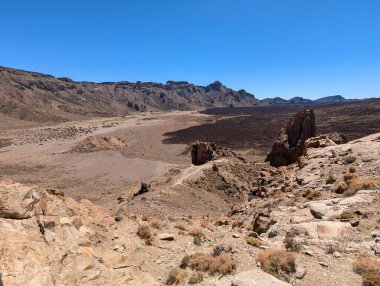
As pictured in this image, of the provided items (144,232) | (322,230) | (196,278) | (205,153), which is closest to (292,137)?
(205,153)

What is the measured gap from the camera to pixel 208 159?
112 feet

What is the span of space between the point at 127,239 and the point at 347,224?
24.4 feet

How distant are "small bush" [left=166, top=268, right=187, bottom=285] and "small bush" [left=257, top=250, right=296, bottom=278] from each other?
208 centimetres

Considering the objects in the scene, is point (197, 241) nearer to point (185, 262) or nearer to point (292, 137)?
point (185, 262)

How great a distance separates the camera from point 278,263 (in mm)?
8344

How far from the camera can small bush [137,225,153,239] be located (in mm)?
10689

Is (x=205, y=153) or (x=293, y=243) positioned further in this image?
(x=205, y=153)

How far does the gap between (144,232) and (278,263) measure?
452cm

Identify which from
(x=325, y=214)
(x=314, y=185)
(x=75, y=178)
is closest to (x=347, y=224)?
(x=325, y=214)

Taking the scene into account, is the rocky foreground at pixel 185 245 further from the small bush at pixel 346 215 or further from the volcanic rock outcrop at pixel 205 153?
the volcanic rock outcrop at pixel 205 153

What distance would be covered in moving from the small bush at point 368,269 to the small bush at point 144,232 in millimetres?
6037

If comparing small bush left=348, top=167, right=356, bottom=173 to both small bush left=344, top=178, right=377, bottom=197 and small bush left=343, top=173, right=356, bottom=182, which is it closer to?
small bush left=343, top=173, right=356, bottom=182

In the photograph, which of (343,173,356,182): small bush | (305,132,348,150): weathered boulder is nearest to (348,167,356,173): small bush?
(343,173,356,182): small bush

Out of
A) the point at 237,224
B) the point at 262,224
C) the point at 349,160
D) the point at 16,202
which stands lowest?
the point at 237,224
